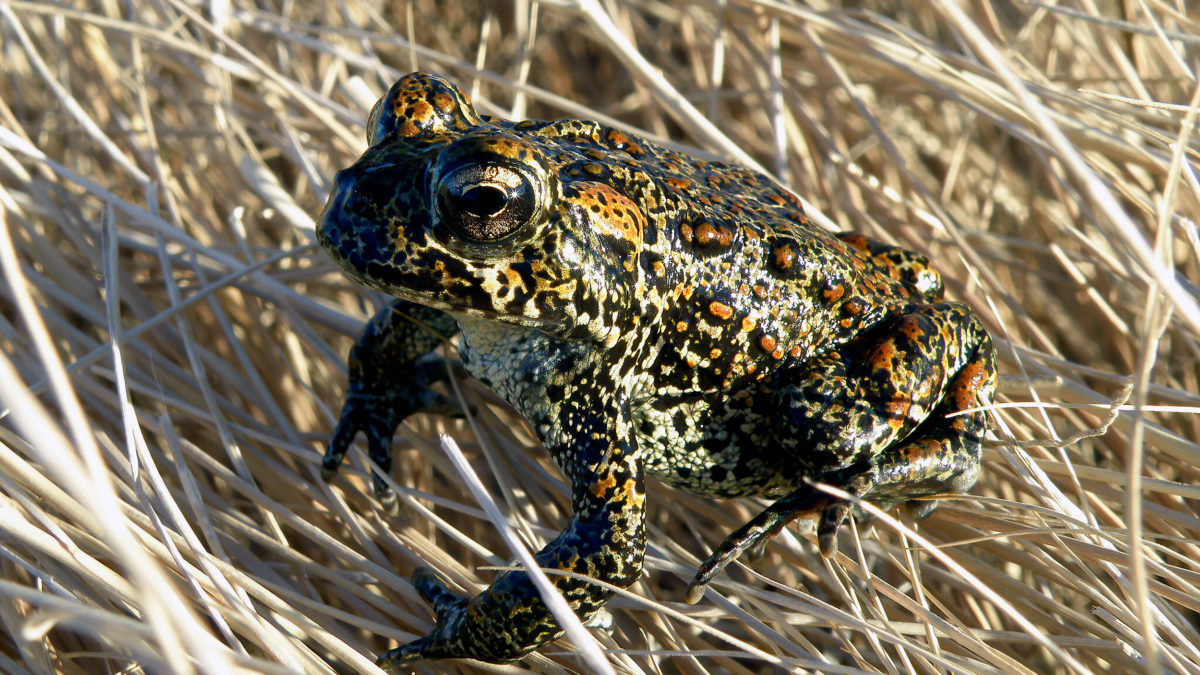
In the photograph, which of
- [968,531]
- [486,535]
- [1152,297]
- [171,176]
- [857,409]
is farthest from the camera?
[171,176]

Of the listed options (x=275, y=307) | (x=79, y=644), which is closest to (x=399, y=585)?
(x=79, y=644)

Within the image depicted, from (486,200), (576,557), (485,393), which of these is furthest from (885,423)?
(485,393)

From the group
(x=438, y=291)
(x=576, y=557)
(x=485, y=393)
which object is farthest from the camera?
(x=485, y=393)

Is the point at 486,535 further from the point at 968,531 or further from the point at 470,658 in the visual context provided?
the point at 968,531

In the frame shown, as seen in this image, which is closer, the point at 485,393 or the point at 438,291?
the point at 438,291

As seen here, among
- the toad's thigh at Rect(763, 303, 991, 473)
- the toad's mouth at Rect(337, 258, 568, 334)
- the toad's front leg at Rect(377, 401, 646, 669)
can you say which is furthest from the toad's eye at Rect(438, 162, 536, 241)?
the toad's thigh at Rect(763, 303, 991, 473)

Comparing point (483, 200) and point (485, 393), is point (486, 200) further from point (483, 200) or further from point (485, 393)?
point (485, 393)

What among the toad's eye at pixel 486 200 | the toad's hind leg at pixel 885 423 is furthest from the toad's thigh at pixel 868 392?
the toad's eye at pixel 486 200

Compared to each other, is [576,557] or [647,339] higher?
[647,339]
